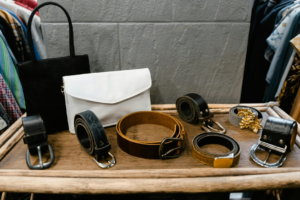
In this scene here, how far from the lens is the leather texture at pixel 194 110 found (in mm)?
765

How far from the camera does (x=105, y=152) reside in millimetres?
607

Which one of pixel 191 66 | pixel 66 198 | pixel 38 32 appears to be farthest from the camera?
pixel 38 32

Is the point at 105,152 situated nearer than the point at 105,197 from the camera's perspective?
Yes

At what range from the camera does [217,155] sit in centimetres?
59

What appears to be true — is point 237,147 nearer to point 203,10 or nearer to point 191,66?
point 191,66

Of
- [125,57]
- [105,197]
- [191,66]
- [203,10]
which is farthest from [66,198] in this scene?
[203,10]

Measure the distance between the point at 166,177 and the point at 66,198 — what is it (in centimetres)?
43

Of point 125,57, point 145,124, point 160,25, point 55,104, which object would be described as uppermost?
point 160,25

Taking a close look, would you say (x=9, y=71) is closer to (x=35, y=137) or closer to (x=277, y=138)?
(x=35, y=137)

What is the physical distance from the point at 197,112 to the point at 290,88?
2.25ft

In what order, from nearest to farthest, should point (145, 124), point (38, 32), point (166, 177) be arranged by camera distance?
point (166, 177), point (145, 124), point (38, 32)

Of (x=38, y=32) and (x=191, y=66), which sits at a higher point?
(x=38, y=32)

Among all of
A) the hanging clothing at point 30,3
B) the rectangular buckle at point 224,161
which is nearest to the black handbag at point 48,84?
the rectangular buckle at point 224,161

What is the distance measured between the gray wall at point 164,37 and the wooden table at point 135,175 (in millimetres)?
416
